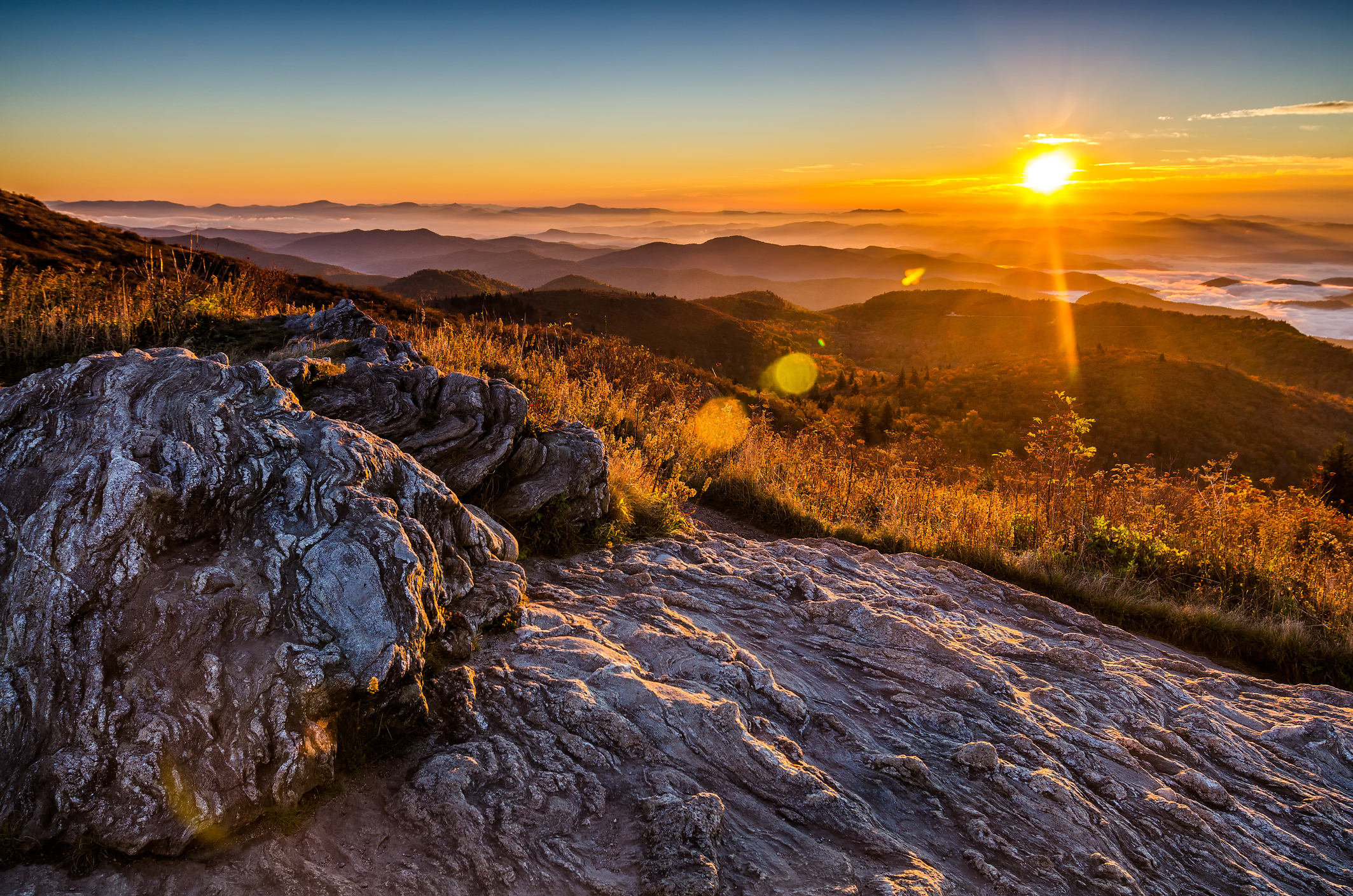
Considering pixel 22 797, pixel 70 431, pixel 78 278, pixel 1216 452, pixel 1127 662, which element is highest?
pixel 78 278

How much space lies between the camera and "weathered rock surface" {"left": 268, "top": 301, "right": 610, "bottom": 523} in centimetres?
545

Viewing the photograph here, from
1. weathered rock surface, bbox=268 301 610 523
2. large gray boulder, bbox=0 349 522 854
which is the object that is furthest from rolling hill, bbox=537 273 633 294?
large gray boulder, bbox=0 349 522 854

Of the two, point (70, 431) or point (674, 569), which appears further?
point (674, 569)

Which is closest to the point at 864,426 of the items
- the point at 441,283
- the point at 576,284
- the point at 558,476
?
the point at 558,476

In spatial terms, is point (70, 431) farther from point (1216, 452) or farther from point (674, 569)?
point (1216, 452)

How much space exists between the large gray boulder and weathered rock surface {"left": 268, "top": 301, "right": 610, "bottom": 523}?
1.73 meters

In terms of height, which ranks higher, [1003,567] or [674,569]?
[674,569]

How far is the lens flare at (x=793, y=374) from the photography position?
5734 centimetres

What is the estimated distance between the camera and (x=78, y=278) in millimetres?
11344

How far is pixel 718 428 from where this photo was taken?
441 inches

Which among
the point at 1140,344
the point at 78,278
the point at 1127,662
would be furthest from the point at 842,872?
the point at 1140,344

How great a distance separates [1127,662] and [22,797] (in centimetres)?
634

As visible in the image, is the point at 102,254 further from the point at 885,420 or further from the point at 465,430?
the point at 885,420

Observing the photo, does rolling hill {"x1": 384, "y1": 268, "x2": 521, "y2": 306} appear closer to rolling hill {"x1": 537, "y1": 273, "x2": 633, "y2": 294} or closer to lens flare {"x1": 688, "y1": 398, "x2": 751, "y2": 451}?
rolling hill {"x1": 537, "y1": 273, "x2": 633, "y2": 294}
